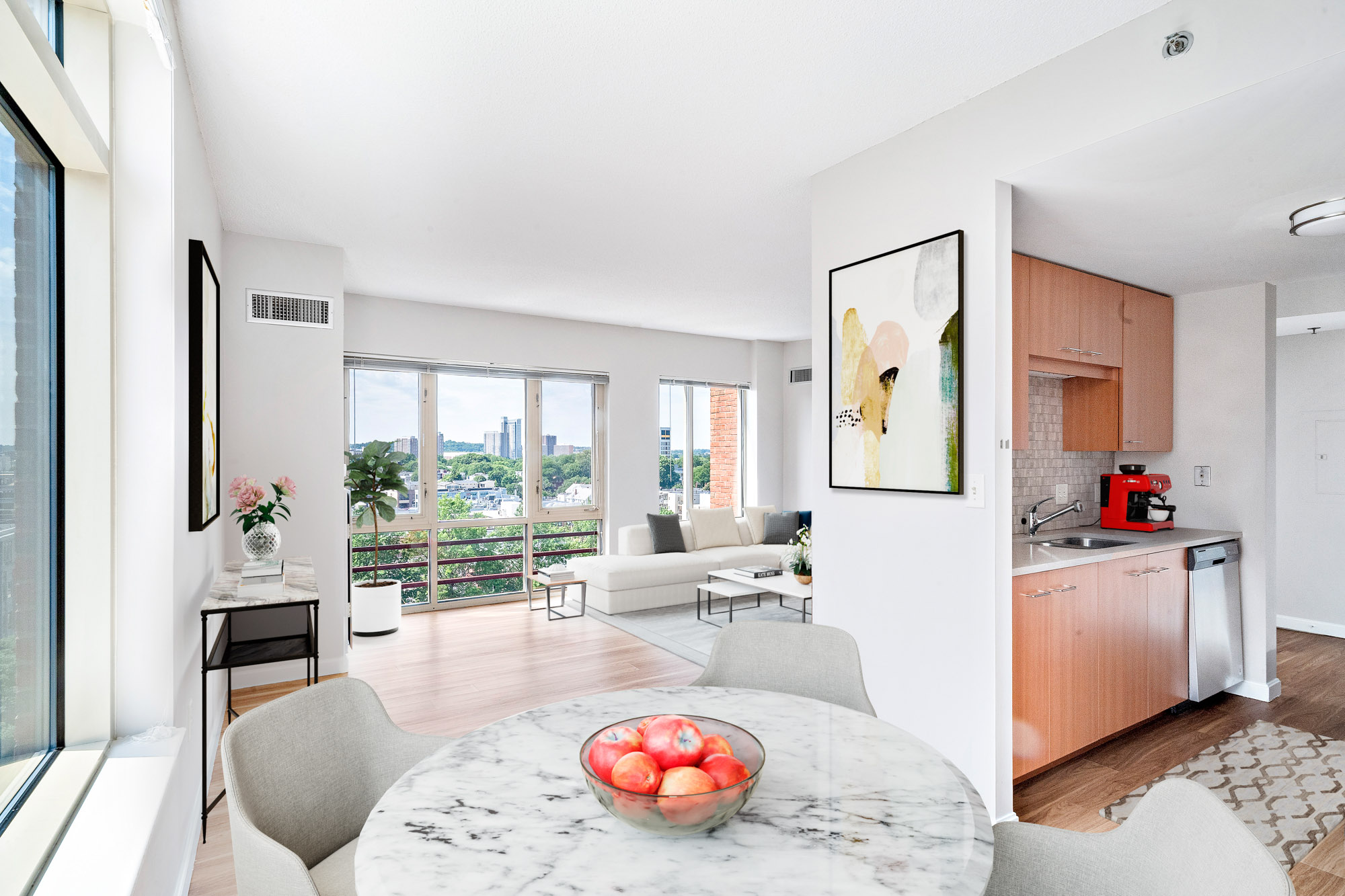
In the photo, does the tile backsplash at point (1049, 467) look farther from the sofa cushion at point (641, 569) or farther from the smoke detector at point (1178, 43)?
the sofa cushion at point (641, 569)

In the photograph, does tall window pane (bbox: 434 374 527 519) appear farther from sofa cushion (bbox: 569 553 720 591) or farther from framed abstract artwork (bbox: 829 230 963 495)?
framed abstract artwork (bbox: 829 230 963 495)

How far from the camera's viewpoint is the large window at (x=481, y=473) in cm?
612

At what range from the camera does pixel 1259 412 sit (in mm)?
3852

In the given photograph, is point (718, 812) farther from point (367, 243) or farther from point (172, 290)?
point (367, 243)

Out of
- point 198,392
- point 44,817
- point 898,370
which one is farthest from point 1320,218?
point 44,817

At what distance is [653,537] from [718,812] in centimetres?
562

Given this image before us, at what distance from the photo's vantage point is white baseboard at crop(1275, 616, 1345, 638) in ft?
16.4

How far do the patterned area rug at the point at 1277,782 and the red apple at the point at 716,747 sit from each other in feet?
7.25

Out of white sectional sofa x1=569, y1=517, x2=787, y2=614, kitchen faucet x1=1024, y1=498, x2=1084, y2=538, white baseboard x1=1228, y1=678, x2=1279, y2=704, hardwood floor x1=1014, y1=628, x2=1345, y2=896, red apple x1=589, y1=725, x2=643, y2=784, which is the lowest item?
hardwood floor x1=1014, y1=628, x2=1345, y2=896

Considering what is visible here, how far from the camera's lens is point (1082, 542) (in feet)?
12.4

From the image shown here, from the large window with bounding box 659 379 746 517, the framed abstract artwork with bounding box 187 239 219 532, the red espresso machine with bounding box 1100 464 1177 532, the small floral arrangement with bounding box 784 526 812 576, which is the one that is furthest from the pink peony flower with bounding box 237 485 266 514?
the large window with bounding box 659 379 746 517

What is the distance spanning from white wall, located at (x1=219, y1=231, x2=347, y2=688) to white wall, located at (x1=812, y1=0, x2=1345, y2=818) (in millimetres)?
2999

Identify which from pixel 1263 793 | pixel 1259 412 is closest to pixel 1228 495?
pixel 1259 412

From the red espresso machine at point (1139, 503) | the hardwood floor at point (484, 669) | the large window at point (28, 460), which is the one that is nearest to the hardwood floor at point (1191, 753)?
the red espresso machine at point (1139, 503)
